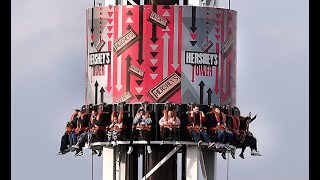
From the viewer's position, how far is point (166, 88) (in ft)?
461

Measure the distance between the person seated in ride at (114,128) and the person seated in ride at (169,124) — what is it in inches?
111

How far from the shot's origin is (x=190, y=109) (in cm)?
14000

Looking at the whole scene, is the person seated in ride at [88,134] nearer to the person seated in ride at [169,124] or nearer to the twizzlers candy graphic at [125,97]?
the twizzlers candy graphic at [125,97]

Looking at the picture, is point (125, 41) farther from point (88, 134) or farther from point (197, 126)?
point (197, 126)

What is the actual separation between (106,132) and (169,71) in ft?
18.9

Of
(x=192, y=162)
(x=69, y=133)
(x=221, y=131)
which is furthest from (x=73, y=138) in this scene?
(x=221, y=131)

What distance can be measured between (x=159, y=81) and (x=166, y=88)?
69cm

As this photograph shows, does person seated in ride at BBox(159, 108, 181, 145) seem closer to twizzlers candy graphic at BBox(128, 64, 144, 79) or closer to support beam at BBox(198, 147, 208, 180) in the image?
support beam at BBox(198, 147, 208, 180)

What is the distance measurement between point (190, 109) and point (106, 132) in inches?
226

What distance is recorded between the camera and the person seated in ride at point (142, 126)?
139 metres
